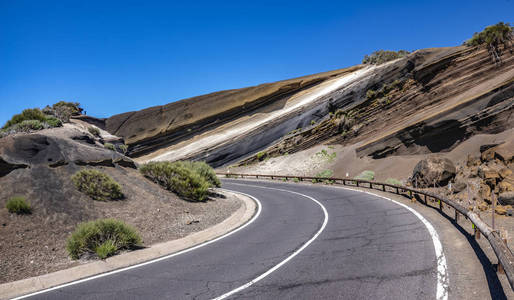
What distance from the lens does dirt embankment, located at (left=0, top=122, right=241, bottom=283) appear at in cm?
722

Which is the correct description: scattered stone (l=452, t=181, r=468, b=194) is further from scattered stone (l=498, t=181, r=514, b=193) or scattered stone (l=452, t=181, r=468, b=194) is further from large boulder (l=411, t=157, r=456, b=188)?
scattered stone (l=498, t=181, r=514, b=193)

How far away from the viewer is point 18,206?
839 cm

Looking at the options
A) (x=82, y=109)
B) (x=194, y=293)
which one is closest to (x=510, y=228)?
(x=194, y=293)

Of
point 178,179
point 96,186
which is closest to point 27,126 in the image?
point 96,186

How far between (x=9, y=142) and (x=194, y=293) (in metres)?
11.4

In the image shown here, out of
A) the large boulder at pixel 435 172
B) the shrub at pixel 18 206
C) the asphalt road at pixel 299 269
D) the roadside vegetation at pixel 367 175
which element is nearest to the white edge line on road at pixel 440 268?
the asphalt road at pixel 299 269

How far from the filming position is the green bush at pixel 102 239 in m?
7.32

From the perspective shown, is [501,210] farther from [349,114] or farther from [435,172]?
[349,114]

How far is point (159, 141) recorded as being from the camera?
184 ft

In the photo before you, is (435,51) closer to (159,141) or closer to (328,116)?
(328,116)

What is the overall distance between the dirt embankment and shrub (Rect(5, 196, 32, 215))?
17 cm

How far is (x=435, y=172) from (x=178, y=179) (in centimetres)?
1395

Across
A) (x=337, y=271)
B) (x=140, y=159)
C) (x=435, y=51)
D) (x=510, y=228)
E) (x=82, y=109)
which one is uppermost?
(x=82, y=109)

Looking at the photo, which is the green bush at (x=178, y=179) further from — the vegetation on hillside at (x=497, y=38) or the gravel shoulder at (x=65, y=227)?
the vegetation on hillside at (x=497, y=38)
